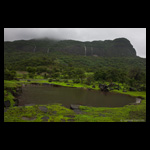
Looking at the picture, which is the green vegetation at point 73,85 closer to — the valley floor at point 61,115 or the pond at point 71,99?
the valley floor at point 61,115

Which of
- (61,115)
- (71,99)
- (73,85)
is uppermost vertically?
(73,85)

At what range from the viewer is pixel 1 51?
5348mm

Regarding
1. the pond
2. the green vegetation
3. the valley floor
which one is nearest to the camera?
the valley floor

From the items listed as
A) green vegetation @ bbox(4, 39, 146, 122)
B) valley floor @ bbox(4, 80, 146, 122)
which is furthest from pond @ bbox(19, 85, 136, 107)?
valley floor @ bbox(4, 80, 146, 122)

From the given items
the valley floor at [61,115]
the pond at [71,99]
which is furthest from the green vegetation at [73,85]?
the pond at [71,99]

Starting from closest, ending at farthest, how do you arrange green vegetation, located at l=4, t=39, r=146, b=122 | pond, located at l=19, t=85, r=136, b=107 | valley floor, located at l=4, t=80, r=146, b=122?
valley floor, located at l=4, t=80, r=146, b=122 < green vegetation, located at l=4, t=39, r=146, b=122 < pond, located at l=19, t=85, r=136, b=107

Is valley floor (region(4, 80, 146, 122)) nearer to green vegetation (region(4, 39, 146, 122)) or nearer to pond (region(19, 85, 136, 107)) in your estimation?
green vegetation (region(4, 39, 146, 122))

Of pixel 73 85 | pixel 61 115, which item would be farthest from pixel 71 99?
pixel 73 85

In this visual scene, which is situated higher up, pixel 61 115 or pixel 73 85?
pixel 73 85

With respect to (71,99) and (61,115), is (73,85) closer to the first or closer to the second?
(71,99)
